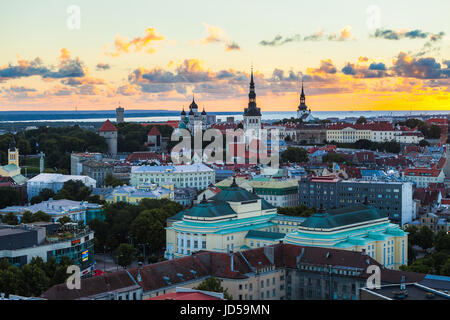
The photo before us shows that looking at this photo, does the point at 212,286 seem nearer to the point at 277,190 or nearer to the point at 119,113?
the point at 277,190

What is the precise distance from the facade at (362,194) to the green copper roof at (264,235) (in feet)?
34.6

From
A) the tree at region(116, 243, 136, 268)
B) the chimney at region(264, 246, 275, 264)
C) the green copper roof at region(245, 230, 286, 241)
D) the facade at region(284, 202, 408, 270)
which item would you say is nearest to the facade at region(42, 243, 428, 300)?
the chimney at region(264, 246, 275, 264)

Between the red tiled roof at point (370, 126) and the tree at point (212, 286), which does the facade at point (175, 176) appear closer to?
the tree at point (212, 286)

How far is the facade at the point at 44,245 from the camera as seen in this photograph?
27703mm

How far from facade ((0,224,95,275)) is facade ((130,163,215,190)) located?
92.1 feet

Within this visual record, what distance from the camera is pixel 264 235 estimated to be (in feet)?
110

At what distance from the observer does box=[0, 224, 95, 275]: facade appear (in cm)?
2770

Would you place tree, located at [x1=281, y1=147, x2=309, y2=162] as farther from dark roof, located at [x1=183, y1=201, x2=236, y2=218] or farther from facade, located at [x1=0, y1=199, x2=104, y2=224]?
dark roof, located at [x1=183, y1=201, x2=236, y2=218]

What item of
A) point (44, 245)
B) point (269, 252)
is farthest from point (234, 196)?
point (44, 245)

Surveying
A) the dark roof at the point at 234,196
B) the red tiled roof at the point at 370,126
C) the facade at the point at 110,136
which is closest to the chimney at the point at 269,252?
the dark roof at the point at 234,196

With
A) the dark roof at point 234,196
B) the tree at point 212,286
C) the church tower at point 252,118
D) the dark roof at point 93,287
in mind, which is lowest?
the tree at point 212,286

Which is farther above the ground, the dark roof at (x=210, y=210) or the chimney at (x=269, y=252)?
the dark roof at (x=210, y=210)
